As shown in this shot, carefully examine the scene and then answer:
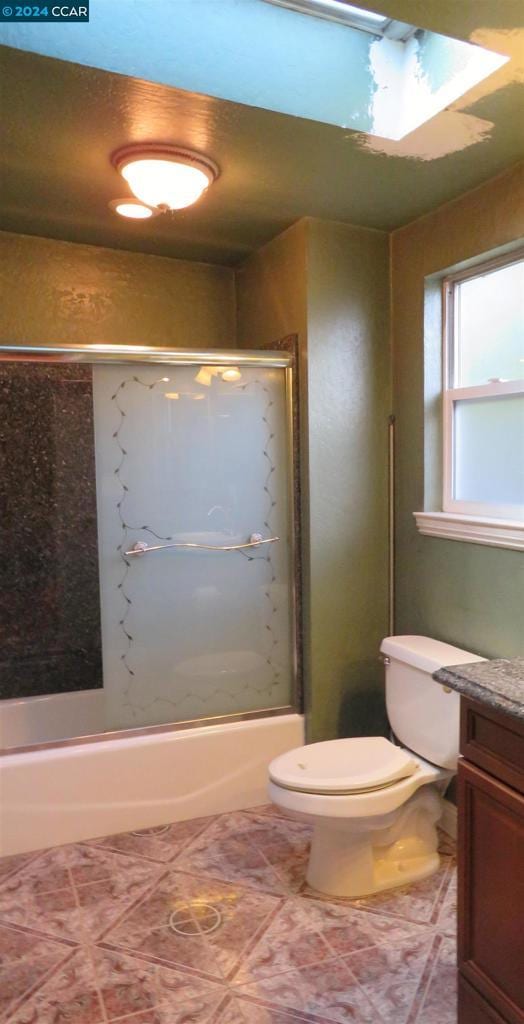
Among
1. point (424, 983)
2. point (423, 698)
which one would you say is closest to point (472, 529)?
point (423, 698)

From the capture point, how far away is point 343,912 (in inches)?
79.3

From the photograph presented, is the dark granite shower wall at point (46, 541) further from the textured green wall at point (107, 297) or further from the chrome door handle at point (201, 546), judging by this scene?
the textured green wall at point (107, 297)

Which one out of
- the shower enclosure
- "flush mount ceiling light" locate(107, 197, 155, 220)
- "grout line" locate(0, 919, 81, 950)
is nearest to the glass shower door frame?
the shower enclosure

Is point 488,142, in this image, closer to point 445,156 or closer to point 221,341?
point 445,156

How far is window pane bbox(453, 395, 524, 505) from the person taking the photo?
2.26 m

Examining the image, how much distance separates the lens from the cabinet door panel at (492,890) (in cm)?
132

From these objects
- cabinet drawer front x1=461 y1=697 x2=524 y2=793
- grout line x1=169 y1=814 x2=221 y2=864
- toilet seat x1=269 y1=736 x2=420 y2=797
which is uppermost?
cabinet drawer front x1=461 y1=697 x2=524 y2=793

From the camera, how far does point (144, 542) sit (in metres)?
2.56

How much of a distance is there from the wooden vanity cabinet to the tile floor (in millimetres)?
294

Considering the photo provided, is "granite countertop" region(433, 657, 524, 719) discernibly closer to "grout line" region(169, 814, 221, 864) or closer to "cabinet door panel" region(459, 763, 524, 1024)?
"cabinet door panel" region(459, 763, 524, 1024)

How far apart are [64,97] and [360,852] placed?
225 cm

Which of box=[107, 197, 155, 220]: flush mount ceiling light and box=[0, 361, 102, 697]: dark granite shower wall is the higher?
box=[107, 197, 155, 220]: flush mount ceiling light

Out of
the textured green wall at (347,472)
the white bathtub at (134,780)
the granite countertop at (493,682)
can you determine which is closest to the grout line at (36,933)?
the white bathtub at (134,780)

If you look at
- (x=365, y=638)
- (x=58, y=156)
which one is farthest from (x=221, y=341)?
(x=365, y=638)
